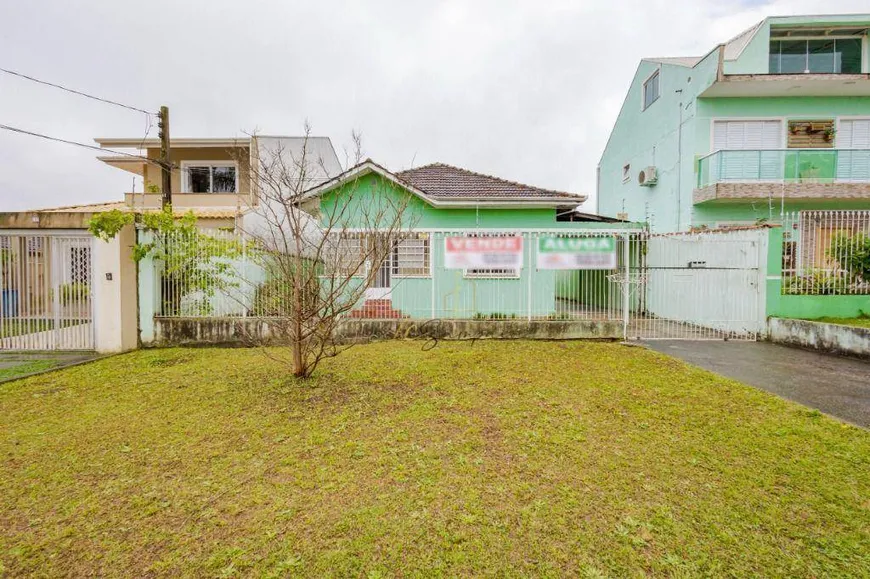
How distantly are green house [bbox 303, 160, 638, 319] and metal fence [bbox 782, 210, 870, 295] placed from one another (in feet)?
11.8

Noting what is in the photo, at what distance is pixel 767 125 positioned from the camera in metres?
14.1

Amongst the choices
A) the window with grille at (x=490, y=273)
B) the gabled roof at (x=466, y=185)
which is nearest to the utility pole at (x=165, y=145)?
the gabled roof at (x=466, y=185)

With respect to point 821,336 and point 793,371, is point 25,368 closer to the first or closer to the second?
point 793,371

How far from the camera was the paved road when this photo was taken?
5289mm

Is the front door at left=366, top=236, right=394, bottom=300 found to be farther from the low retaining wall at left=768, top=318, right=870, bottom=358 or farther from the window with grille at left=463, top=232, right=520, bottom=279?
the low retaining wall at left=768, top=318, right=870, bottom=358

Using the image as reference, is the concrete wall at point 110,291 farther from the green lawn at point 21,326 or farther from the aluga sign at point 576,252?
the aluga sign at point 576,252

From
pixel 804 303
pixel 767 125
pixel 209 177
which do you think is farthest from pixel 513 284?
pixel 209 177

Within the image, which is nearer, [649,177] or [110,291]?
[110,291]

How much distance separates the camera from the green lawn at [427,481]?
2.43 metres

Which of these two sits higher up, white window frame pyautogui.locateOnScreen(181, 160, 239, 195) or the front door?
white window frame pyautogui.locateOnScreen(181, 160, 239, 195)

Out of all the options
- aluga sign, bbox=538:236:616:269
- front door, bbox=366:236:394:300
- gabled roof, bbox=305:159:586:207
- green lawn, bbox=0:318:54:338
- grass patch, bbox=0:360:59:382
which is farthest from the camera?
gabled roof, bbox=305:159:586:207

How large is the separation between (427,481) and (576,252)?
282 inches

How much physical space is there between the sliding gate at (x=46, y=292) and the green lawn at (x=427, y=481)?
2961mm

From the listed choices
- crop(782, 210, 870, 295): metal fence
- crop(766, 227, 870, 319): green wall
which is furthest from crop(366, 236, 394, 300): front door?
crop(782, 210, 870, 295): metal fence
